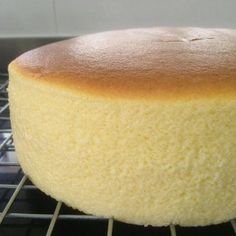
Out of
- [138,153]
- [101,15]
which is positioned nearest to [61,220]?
[138,153]

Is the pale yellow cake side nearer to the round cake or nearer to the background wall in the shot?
the round cake

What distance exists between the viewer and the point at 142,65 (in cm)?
52

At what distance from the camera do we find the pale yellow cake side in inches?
18.6

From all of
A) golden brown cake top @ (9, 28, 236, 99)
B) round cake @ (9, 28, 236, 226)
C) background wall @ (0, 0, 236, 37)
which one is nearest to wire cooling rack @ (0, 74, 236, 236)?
round cake @ (9, 28, 236, 226)

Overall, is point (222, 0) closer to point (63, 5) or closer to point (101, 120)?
point (63, 5)

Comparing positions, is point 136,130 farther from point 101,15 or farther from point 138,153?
point 101,15

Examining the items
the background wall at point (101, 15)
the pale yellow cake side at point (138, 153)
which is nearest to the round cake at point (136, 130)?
the pale yellow cake side at point (138, 153)

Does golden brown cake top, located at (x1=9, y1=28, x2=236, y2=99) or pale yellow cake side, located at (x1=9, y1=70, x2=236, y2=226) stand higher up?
golden brown cake top, located at (x1=9, y1=28, x2=236, y2=99)

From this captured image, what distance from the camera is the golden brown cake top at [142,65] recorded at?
473 millimetres

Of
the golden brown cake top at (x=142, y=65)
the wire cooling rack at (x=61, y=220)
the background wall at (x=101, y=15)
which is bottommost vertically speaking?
the wire cooling rack at (x=61, y=220)

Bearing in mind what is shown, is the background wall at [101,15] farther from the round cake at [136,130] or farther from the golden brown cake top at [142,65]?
the round cake at [136,130]

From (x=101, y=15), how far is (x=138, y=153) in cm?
95

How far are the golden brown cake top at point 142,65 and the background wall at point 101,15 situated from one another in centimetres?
67

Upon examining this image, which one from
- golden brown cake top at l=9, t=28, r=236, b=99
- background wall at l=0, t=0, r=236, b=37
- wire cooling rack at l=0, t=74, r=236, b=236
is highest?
golden brown cake top at l=9, t=28, r=236, b=99
